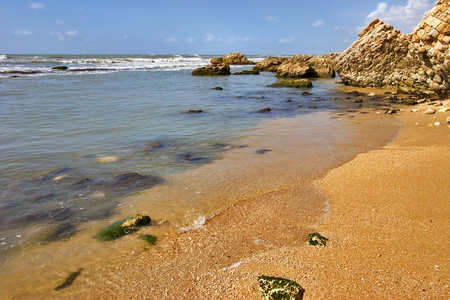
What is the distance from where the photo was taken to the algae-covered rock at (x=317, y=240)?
3447 millimetres

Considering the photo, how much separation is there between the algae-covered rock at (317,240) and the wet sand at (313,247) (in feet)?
0.25

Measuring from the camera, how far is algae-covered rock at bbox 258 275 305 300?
2589 mm

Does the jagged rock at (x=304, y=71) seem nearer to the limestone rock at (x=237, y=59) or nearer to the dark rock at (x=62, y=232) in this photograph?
the limestone rock at (x=237, y=59)

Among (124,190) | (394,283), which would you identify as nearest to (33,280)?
(124,190)

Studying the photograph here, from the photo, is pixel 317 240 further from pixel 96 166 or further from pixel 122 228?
pixel 96 166

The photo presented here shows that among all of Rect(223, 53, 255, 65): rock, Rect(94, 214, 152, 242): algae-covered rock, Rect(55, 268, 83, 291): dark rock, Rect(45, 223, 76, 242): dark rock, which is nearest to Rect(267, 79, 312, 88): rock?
Rect(94, 214, 152, 242): algae-covered rock

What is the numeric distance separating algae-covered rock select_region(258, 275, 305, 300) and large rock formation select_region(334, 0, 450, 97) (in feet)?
36.1

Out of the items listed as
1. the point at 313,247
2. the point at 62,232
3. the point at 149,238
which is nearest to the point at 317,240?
the point at 313,247

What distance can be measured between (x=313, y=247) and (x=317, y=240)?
4.8 inches

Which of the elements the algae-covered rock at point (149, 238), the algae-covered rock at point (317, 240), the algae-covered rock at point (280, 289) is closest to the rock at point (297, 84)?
the algae-covered rock at point (317, 240)

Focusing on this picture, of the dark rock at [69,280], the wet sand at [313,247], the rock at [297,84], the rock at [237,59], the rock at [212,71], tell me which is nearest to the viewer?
the wet sand at [313,247]

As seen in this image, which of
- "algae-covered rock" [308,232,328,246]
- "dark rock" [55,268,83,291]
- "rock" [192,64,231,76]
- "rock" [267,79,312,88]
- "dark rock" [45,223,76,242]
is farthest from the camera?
"rock" [192,64,231,76]

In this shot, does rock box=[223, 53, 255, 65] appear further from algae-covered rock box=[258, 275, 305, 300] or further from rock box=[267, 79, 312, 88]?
algae-covered rock box=[258, 275, 305, 300]

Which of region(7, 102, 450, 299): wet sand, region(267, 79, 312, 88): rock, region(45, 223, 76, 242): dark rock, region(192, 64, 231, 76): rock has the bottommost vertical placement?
region(45, 223, 76, 242): dark rock
